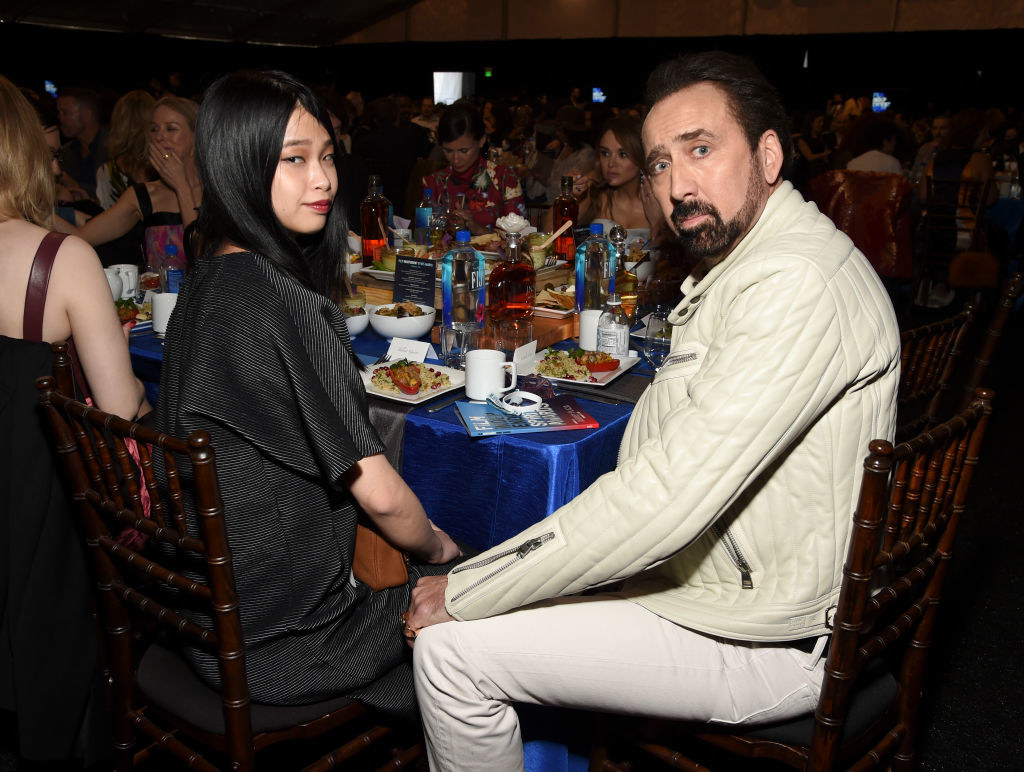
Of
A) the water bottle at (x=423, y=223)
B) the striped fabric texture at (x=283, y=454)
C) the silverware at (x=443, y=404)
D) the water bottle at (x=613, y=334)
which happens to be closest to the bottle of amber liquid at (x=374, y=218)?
the water bottle at (x=423, y=223)

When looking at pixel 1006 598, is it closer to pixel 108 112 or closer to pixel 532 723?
pixel 532 723

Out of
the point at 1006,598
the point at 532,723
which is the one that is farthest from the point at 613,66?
the point at 532,723

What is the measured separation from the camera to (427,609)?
1.28 meters

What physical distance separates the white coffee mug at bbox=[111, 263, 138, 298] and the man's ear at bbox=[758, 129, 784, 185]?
2.12m

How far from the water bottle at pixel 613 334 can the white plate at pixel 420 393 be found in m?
0.40

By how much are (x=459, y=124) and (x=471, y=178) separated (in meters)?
0.32

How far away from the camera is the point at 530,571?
116 centimetres

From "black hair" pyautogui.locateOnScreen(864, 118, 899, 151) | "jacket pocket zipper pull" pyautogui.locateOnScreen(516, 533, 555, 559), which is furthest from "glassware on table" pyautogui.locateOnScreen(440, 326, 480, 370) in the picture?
"black hair" pyautogui.locateOnScreen(864, 118, 899, 151)

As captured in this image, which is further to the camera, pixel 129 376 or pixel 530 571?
pixel 129 376

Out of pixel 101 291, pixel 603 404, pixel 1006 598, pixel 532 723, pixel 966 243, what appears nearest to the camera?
pixel 532 723

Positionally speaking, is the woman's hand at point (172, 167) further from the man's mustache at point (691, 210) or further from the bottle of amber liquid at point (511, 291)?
the man's mustache at point (691, 210)

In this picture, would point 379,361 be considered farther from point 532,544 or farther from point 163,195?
point 163,195

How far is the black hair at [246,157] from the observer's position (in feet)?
4.09

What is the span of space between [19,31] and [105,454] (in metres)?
15.3
